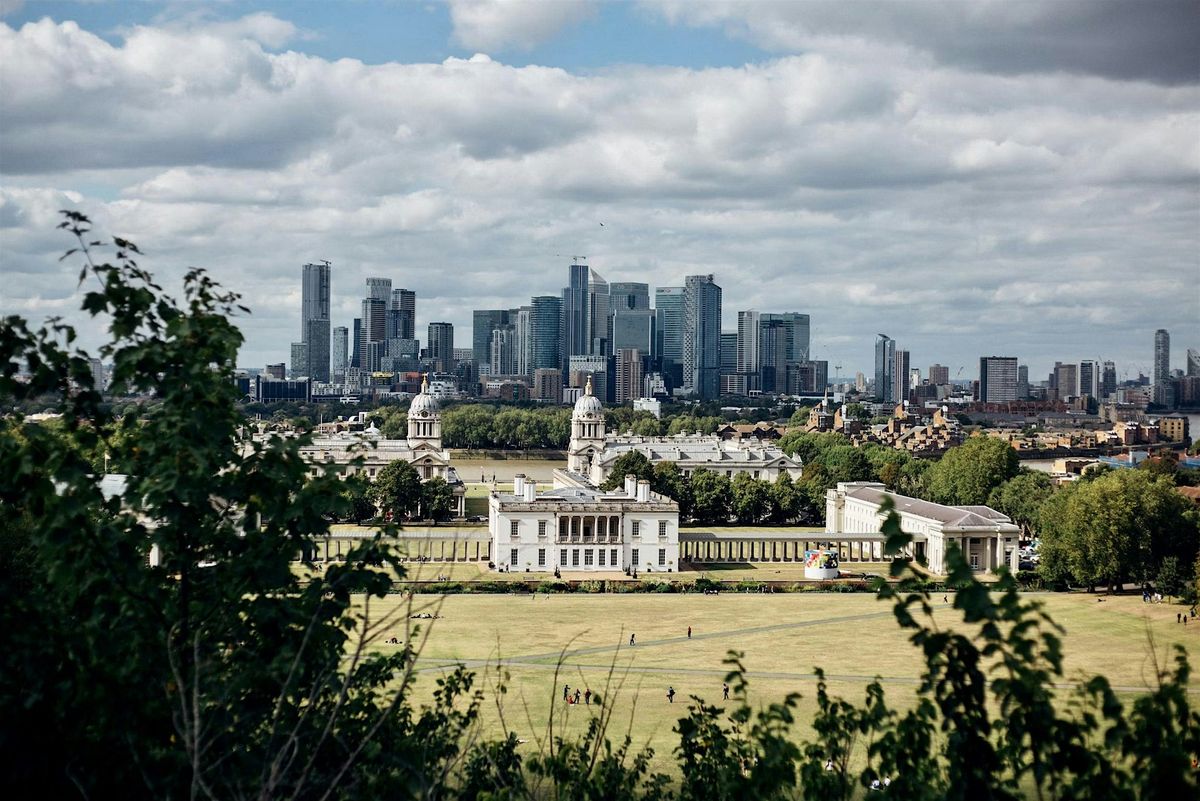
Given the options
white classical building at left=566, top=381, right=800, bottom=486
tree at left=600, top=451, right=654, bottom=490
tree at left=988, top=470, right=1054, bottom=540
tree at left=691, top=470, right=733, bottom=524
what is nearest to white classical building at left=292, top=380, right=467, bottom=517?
tree at left=600, top=451, right=654, bottom=490

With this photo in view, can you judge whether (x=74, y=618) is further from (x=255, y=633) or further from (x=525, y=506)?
(x=525, y=506)

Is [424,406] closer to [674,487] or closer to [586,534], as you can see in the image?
[674,487]

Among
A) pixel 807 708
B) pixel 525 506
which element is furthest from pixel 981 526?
pixel 807 708

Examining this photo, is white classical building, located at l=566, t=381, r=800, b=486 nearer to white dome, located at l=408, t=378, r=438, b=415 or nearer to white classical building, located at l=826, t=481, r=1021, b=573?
white dome, located at l=408, t=378, r=438, b=415

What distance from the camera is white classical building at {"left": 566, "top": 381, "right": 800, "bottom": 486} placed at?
106688 mm

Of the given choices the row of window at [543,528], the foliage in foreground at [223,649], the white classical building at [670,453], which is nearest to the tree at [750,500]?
the white classical building at [670,453]

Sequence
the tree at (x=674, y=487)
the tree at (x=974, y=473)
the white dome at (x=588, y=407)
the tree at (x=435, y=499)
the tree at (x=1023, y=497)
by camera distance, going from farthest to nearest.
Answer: the white dome at (x=588, y=407)
the tree at (x=974, y=473)
the tree at (x=674, y=487)
the tree at (x=435, y=499)
the tree at (x=1023, y=497)

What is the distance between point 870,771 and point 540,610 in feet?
140

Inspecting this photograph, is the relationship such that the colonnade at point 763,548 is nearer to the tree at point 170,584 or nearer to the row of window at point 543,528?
the row of window at point 543,528

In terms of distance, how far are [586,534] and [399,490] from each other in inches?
732

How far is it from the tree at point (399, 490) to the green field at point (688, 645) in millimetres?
27398

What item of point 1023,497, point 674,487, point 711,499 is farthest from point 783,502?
point 1023,497

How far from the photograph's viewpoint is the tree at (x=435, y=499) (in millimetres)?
83312

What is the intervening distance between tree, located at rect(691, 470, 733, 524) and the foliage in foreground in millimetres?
73971
